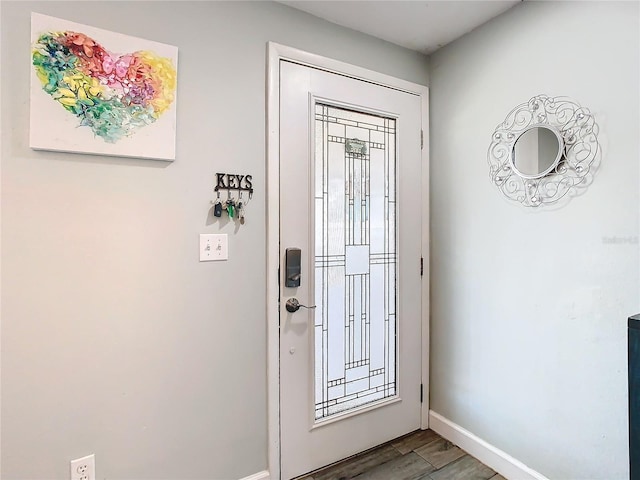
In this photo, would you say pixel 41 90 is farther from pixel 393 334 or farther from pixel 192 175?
pixel 393 334

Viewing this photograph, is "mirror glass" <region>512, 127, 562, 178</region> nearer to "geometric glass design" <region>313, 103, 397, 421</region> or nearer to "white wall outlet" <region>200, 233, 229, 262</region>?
"geometric glass design" <region>313, 103, 397, 421</region>

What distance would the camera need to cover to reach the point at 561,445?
155cm

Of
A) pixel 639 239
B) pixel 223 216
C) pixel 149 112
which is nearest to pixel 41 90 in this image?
pixel 149 112

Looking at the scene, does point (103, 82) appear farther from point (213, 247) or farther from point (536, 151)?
point (536, 151)

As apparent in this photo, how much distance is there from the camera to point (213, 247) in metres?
1.53

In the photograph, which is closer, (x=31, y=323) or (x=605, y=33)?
(x=31, y=323)

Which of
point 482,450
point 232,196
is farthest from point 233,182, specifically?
point 482,450

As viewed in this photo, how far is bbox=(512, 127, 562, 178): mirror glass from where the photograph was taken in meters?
1.54

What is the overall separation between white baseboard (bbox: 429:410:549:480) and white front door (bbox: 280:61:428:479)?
0.14 meters

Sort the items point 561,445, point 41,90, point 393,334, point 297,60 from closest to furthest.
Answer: point 41,90
point 561,445
point 297,60
point 393,334

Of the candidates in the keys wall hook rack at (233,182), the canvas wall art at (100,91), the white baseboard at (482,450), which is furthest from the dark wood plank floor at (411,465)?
the canvas wall art at (100,91)

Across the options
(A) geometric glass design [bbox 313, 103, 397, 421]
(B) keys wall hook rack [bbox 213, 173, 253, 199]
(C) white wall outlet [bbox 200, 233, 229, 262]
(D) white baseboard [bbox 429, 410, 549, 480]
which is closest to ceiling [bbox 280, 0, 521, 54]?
(A) geometric glass design [bbox 313, 103, 397, 421]

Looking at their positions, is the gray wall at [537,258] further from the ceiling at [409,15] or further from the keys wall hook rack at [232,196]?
the keys wall hook rack at [232,196]

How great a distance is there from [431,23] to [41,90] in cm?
182
